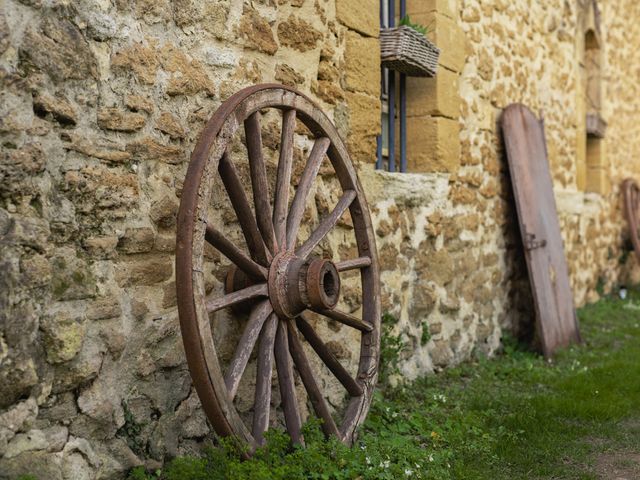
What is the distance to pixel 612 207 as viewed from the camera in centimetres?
946

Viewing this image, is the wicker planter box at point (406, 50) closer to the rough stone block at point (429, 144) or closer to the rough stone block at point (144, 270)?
the rough stone block at point (429, 144)

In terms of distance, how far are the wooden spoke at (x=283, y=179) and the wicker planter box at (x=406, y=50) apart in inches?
57.8

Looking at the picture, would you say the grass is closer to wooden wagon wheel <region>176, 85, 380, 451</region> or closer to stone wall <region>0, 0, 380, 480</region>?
wooden wagon wheel <region>176, 85, 380, 451</region>

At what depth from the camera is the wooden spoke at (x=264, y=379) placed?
A: 2.66m

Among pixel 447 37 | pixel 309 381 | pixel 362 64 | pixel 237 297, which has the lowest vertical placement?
pixel 309 381

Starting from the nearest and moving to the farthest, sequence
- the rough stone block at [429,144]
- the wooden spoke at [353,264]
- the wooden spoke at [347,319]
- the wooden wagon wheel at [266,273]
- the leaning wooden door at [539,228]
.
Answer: the wooden wagon wheel at [266,273] < the wooden spoke at [347,319] < the wooden spoke at [353,264] < the rough stone block at [429,144] < the leaning wooden door at [539,228]

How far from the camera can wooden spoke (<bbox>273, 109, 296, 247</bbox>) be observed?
297cm

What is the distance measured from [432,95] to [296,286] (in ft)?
7.81

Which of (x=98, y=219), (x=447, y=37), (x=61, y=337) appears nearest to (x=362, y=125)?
(x=447, y=37)

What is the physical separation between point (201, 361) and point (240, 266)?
48 cm

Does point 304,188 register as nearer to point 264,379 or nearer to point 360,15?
point 264,379

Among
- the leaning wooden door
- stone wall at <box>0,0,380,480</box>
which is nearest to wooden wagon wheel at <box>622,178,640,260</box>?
the leaning wooden door

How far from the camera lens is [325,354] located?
10.3 feet

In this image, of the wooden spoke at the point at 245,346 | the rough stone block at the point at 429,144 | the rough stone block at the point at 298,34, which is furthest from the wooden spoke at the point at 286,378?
the rough stone block at the point at 429,144
